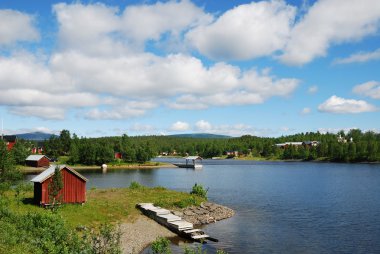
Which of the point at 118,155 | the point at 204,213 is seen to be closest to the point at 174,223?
the point at 204,213

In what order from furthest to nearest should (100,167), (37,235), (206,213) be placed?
(100,167), (206,213), (37,235)

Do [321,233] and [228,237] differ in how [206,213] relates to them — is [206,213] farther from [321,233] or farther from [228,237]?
[321,233]

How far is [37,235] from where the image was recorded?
27094mm

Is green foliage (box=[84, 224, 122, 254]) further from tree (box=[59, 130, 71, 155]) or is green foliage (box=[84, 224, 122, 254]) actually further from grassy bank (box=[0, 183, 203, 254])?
tree (box=[59, 130, 71, 155])

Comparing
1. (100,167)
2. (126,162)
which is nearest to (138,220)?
(100,167)

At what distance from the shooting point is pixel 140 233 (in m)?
41.2

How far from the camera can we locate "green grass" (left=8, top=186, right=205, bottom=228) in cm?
4291

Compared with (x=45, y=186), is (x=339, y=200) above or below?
below

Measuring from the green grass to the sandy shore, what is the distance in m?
1.81

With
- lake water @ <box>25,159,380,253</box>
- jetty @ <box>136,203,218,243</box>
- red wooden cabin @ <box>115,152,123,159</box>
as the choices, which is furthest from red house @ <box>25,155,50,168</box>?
jetty @ <box>136,203,218,243</box>

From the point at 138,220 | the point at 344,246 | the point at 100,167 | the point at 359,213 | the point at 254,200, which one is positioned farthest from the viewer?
the point at 100,167

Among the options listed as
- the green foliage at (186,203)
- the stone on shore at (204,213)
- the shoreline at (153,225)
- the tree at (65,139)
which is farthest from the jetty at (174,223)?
the tree at (65,139)

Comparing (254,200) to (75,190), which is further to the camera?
(254,200)

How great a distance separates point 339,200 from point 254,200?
14820 mm
